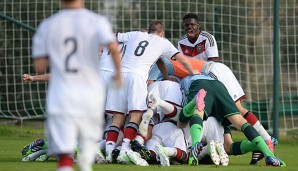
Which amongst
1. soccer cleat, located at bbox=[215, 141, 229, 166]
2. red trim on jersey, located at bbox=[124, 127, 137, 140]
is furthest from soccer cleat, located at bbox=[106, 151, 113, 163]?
soccer cleat, located at bbox=[215, 141, 229, 166]

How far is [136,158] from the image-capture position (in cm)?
1010

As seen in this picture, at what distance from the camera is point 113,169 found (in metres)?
9.32

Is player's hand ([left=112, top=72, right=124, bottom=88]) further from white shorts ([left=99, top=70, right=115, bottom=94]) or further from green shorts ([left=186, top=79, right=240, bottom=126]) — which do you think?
white shorts ([left=99, top=70, right=115, bottom=94])

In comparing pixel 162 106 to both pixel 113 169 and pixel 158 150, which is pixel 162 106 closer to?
pixel 158 150

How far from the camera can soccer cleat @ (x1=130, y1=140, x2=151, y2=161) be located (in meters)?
10.3

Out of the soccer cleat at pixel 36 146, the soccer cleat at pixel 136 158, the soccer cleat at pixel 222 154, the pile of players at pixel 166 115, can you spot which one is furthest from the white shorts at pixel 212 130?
the soccer cleat at pixel 36 146

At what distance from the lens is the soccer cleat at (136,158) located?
10047 mm

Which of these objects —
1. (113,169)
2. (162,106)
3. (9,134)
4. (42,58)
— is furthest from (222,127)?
(9,134)

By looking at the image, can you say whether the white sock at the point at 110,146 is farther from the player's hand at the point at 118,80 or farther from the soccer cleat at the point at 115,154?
the player's hand at the point at 118,80

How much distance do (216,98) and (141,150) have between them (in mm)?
1130

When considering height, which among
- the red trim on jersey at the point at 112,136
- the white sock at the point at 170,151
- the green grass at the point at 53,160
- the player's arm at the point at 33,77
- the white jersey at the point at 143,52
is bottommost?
the green grass at the point at 53,160

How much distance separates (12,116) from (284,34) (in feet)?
18.5

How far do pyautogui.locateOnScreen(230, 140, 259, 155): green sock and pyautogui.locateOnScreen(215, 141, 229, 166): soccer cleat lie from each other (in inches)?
16.0

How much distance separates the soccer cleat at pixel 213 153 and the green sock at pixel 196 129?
0.15 metres
